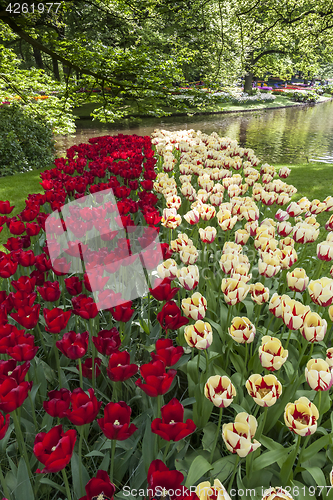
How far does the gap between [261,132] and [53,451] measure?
722 inches

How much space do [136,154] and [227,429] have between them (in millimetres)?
4149

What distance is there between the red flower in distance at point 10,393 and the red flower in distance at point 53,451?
15 centimetres

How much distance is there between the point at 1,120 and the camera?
8.62 meters

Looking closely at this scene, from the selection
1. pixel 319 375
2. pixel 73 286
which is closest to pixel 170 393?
pixel 73 286

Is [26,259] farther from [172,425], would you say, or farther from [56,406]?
[172,425]

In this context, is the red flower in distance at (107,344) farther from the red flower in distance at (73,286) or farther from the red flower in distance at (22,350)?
the red flower in distance at (73,286)

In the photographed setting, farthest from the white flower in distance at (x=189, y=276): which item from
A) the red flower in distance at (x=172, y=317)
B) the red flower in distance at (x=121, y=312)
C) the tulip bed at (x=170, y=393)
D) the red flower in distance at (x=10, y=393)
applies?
the red flower in distance at (x=10, y=393)

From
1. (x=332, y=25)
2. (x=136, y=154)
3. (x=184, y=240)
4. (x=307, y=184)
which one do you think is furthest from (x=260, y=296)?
(x=332, y=25)

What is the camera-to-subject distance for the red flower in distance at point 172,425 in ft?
3.19

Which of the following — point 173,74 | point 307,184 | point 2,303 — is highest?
point 173,74

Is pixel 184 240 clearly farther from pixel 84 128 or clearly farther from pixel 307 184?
pixel 84 128

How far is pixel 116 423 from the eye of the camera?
1.03 metres

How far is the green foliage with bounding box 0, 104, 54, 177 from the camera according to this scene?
27.5ft

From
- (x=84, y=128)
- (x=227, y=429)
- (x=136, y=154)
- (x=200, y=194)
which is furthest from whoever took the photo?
(x=84, y=128)
